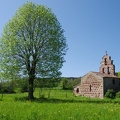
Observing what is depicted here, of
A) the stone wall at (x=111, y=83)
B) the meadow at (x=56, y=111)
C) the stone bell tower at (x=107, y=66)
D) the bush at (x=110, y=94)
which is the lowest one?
the bush at (x=110, y=94)

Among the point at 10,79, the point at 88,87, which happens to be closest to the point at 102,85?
the point at 88,87

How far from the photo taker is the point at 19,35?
118 feet

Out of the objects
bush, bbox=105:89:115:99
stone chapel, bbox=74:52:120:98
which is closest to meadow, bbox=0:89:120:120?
bush, bbox=105:89:115:99

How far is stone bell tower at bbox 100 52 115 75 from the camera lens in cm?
5650

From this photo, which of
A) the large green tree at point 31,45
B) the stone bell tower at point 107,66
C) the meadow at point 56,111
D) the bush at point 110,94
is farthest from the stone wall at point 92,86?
the meadow at point 56,111

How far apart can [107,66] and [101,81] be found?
7.18m

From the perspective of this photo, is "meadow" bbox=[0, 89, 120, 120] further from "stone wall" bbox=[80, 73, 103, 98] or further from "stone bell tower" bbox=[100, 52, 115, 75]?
"stone bell tower" bbox=[100, 52, 115, 75]

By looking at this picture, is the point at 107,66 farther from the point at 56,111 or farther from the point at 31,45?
the point at 56,111

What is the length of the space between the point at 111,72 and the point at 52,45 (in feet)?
87.9

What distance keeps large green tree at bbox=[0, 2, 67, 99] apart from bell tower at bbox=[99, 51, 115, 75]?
77.1ft

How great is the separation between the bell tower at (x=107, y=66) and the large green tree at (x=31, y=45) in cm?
2350

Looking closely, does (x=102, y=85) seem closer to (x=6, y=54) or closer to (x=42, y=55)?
(x=42, y=55)

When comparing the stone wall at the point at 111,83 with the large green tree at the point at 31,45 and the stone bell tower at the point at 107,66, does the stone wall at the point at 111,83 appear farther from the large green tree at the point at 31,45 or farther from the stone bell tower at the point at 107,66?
the large green tree at the point at 31,45

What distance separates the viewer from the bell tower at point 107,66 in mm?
56500
